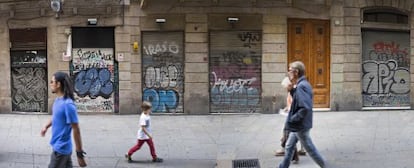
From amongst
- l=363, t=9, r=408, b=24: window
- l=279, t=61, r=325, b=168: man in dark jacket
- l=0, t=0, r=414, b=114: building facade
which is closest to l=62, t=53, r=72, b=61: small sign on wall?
l=0, t=0, r=414, b=114: building facade

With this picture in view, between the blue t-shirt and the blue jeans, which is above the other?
the blue t-shirt

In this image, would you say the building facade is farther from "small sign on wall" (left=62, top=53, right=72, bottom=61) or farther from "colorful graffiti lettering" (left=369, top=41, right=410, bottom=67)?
"colorful graffiti lettering" (left=369, top=41, right=410, bottom=67)

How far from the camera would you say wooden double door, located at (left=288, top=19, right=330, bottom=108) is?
16.2 metres

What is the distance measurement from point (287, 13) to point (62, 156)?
11.5 meters

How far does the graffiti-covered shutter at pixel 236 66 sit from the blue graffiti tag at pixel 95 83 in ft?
10.7

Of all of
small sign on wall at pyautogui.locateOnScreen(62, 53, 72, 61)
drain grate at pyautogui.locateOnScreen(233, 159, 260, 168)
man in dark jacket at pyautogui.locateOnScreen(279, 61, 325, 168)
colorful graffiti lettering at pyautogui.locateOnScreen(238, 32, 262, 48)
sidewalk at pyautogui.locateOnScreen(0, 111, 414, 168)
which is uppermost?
colorful graffiti lettering at pyautogui.locateOnScreen(238, 32, 262, 48)

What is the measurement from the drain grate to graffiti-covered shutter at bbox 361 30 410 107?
28.0 feet

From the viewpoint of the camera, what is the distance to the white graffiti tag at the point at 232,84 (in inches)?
632

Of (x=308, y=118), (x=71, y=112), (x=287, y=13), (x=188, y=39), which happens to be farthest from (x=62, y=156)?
(x=287, y=13)

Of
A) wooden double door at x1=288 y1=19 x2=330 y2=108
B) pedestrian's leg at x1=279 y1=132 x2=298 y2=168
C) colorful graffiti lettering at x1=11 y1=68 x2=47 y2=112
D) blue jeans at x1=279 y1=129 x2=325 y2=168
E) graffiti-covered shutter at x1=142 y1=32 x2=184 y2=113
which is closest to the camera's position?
blue jeans at x1=279 y1=129 x2=325 y2=168

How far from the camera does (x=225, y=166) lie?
9.11 metres

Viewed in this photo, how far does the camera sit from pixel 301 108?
706 cm

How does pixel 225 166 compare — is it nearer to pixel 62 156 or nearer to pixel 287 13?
pixel 62 156

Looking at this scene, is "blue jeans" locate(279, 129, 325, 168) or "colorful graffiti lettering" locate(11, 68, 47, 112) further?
"colorful graffiti lettering" locate(11, 68, 47, 112)
